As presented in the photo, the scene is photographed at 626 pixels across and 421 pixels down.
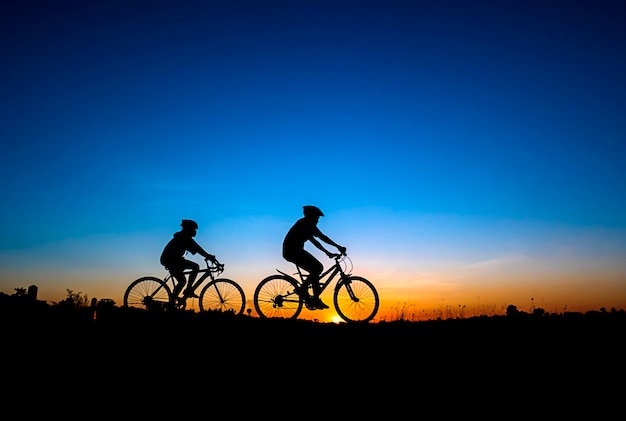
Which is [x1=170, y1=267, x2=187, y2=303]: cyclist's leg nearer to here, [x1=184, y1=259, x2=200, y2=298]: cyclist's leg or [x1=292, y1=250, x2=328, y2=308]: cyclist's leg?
[x1=184, y1=259, x2=200, y2=298]: cyclist's leg

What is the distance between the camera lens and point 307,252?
1029 centimetres

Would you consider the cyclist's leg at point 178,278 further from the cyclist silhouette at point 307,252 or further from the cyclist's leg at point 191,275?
the cyclist silhouette at point 307,252

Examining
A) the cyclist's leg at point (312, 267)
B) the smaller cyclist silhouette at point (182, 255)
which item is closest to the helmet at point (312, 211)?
the cyclist's leg at point (312, 267)

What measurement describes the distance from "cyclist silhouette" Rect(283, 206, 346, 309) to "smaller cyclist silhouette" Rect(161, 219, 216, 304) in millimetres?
2749

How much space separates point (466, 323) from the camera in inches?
339

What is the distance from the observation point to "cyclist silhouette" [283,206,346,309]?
33.6 ft

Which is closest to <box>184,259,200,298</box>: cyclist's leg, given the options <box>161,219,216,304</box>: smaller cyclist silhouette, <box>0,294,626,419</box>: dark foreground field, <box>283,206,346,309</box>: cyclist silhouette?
<box>161,219,216,304</box>: smaller cyclist silhouette

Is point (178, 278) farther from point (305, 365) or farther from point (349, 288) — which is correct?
point (305, 365)

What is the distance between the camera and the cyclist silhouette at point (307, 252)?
33.6 ft

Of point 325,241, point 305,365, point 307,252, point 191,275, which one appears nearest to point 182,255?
point 191,275

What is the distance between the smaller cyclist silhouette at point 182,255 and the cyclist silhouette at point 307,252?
2.75m

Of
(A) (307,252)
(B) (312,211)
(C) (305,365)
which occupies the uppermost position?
(B) (312,211)

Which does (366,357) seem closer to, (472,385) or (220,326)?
(472,385)

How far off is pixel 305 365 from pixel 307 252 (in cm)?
450
